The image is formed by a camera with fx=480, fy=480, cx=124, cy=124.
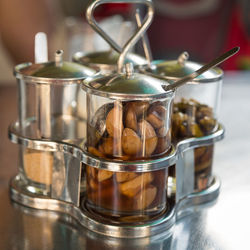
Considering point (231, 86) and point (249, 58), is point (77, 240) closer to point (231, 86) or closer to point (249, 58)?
point (231, 86)

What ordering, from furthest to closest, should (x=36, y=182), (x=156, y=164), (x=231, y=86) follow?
(x=231, y=86) < (x=36, y=182) < (x=156, y=164)

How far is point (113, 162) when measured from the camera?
0.55m

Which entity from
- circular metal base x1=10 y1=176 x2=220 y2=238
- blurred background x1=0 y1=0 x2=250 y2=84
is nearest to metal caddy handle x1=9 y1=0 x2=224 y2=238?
circular metal base x1=10 y1=176 x2=220 y2=238

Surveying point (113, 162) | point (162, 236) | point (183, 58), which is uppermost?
point (183, 58)

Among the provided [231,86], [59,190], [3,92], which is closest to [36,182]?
[59,190]

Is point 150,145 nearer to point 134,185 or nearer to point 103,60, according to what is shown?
point 134,185

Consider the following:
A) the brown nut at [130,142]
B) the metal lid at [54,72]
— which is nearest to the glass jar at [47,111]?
the metal lid at [54,72]

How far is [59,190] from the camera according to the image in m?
0.64

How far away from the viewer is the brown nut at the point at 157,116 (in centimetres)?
56

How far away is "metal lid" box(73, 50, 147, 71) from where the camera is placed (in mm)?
739

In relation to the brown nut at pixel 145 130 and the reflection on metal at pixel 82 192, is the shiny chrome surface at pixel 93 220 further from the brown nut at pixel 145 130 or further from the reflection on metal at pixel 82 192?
the brown nut at pixel 145 130

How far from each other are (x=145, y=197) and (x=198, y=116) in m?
0.15

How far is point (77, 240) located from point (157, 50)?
7.18 ft

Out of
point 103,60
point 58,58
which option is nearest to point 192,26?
point 103,60
